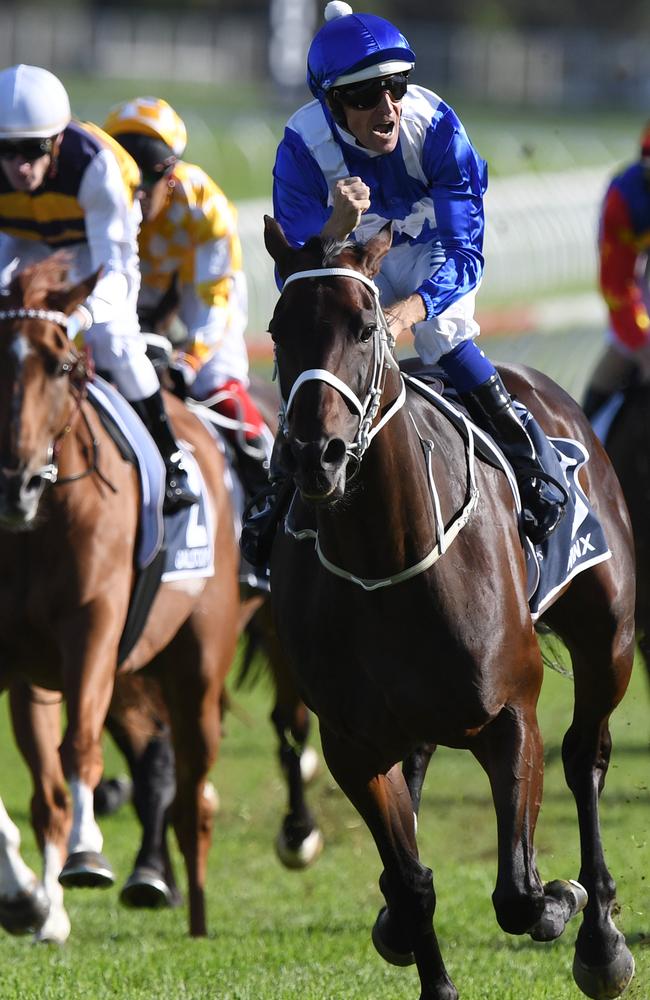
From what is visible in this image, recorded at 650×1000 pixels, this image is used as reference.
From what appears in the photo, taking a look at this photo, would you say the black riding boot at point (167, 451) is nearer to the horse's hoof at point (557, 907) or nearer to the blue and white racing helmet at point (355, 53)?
the blue and white racing helmet at point (355, 53)

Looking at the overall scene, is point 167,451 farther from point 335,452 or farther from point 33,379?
point 335,452

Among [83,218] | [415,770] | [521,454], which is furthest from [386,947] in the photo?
[83,218]

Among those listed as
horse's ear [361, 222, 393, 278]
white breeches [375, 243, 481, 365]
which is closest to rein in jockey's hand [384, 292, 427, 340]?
horse's ear [361, 222, 393, 278]

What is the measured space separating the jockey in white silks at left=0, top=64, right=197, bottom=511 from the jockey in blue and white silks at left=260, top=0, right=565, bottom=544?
1351 millimetres

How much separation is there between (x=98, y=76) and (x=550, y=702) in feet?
118

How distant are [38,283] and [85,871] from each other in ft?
6.22

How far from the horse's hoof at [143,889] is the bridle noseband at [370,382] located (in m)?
3.43

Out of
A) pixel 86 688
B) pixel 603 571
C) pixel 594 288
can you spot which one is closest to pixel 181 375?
pixel 86 688

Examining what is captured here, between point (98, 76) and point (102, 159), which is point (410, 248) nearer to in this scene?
point (102, 159)

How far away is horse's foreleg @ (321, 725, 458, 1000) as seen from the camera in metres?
4.80

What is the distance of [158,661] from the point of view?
7.11m

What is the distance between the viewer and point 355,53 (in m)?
4.56

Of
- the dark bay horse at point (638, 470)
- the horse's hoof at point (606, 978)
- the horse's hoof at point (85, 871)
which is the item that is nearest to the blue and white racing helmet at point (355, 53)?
the horse's hoof at point (85, 871)

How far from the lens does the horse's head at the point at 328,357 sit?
3881mm
